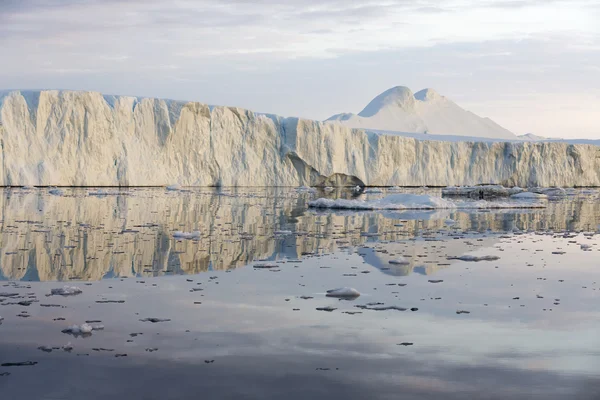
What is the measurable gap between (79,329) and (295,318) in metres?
1.18

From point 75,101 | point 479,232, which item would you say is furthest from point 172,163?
point 479,232

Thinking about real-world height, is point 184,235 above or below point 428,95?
below

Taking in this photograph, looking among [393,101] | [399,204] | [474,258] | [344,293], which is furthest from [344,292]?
[393,101]

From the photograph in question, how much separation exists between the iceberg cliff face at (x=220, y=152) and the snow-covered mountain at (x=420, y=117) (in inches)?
769

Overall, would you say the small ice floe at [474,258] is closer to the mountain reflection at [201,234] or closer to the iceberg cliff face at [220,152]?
the mountain reflection at [201,234]

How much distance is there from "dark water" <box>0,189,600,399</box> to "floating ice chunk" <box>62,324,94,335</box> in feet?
0.16

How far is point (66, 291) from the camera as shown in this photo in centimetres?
468

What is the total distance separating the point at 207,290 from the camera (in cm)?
489

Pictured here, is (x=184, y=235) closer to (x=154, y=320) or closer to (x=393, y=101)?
(x=154, y=320)

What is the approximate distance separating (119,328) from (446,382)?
1.76 m

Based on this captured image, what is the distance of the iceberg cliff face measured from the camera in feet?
78.4

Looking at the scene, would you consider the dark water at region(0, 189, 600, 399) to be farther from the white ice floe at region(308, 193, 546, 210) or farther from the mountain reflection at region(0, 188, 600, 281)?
the white ice floe at region(308, 193, 546, 210)

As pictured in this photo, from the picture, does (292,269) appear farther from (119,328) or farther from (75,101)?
(75,101)

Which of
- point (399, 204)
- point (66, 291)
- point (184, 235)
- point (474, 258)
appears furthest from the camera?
point (399, 204)
